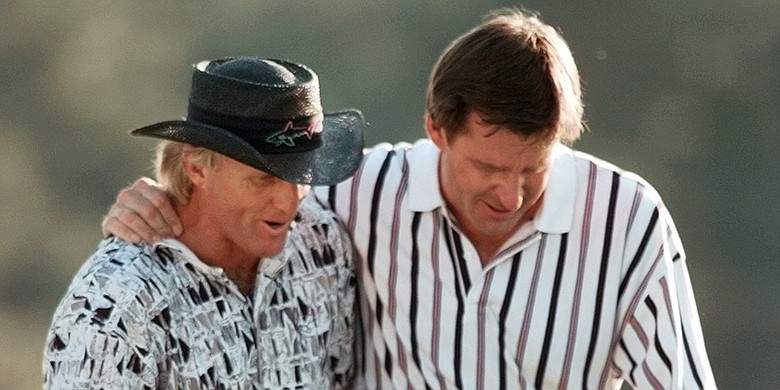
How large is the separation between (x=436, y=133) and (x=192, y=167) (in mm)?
568

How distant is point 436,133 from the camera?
3.73 meters

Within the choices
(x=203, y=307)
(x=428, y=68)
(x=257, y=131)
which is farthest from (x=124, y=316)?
(x=428, y=68)

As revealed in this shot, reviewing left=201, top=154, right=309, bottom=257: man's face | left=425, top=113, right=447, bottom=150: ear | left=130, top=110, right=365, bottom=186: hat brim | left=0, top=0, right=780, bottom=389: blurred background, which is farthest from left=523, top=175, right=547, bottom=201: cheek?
left=0, top=0, right=780, bottom=389: blurred background

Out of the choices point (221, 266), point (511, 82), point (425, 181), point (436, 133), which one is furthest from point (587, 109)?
point (221, 266)

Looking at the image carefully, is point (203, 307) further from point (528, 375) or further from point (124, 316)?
point (528, 375)

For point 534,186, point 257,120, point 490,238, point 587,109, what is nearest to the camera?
point 257,120

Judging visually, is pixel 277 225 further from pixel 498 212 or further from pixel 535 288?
pixel 535 288

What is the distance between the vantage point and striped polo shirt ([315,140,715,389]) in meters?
3.67

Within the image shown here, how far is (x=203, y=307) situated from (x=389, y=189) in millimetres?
595

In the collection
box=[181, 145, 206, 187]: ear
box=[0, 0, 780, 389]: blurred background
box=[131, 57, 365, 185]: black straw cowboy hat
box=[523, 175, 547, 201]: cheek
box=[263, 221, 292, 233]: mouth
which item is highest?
box=[131, 57, 365, 185]: black straw cowboy hat

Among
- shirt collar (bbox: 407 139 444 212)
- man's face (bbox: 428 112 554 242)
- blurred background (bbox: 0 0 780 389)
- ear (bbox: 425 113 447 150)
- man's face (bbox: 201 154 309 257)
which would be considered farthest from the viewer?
blurred background (bbox: 0 0 780 389)

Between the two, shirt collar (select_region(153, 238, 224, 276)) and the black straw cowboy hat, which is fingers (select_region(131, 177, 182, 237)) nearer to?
shirt collar (select_region(153, 238, 224, 276))

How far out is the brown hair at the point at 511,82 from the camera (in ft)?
11.7

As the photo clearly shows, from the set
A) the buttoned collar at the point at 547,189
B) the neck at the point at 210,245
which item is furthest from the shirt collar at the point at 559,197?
the neck at the point at 210,245
